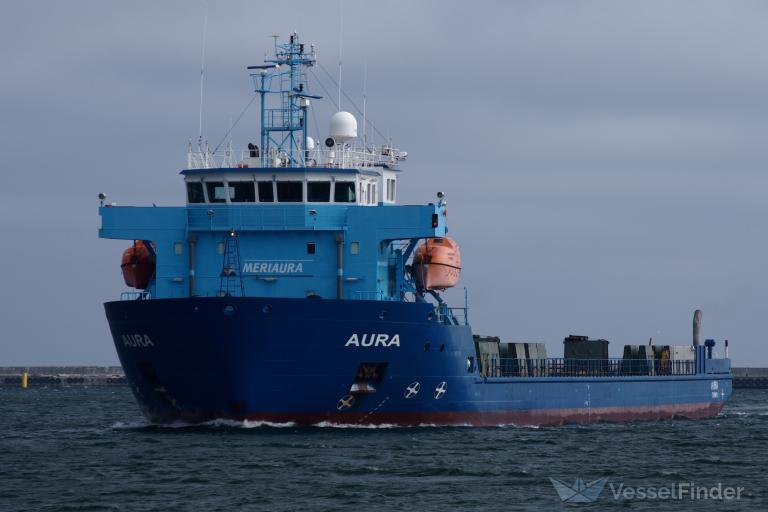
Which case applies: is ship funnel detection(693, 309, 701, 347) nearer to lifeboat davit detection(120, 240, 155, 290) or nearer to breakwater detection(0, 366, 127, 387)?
lifeboat davit detection(120, 240, 155, 290)

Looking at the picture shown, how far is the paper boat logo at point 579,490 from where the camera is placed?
30.7 meters

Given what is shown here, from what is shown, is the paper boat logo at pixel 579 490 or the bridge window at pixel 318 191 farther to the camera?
the bridge window at pixel 318 191

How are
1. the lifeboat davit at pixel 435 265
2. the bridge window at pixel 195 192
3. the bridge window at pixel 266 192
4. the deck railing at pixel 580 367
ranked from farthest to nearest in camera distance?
1. the deck railing at pixel 580 367
2. the lifeboat davit at pixel 435 265
3. the bridge window at pixel 195 192
4. the bridge window at pixel 266 192

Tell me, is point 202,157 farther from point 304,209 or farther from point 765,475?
point 765,475

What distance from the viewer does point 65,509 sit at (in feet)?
93.8

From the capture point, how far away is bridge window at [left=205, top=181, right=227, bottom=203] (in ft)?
142

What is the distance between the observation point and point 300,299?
39219 millimetres

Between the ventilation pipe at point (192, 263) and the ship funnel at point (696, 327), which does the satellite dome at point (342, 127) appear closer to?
the ventilation pipe at point (192, 263)

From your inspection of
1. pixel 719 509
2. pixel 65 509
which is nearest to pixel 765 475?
pixel 719 509

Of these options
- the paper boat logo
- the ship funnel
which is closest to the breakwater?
the ship funnel

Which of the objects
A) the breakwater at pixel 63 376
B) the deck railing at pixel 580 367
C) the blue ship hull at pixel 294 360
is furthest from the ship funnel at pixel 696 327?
the breakwater at pixel 63 376

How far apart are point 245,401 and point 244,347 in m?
1.53

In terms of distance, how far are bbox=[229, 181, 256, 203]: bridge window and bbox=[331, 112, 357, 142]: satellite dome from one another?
3.75 meters

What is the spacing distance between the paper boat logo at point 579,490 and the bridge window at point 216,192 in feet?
47.6
